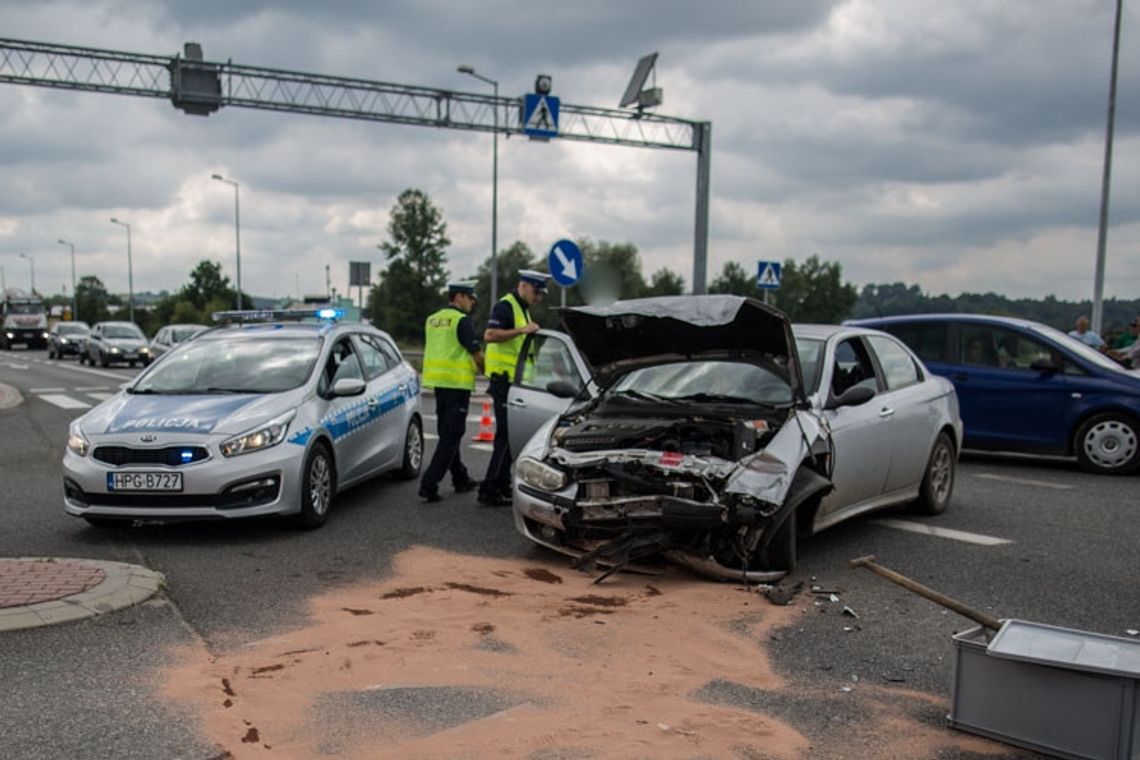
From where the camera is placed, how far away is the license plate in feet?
22.5

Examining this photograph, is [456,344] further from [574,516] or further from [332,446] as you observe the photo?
[574,516]

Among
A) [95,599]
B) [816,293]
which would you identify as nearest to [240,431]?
[95,599]

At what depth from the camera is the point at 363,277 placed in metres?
26.1

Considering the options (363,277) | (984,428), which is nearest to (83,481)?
(984,428)

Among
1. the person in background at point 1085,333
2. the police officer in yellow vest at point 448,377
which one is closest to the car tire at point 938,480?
the police officer in yellow vest at point 448,377

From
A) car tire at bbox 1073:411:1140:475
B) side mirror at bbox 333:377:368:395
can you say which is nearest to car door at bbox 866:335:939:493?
car tire at bbox 1073:411:1140:475

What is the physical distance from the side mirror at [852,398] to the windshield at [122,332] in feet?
107

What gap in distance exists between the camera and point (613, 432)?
6.41 metres

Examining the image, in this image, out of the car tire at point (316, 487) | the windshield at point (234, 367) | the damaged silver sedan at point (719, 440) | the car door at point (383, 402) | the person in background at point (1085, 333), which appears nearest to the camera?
the damaged silver sedan at point (719, 440)

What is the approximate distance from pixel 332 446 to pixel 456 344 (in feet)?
4.77

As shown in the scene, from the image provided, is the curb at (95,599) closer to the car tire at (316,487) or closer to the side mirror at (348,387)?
the car tire at (316,487)

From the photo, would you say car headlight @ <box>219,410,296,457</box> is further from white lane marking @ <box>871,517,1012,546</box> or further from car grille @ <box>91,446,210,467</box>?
white lane marking @ <box>871,517,1012,546</box>

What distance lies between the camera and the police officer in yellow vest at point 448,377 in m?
8.65

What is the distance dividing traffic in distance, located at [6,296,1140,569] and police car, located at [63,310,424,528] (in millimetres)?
15
